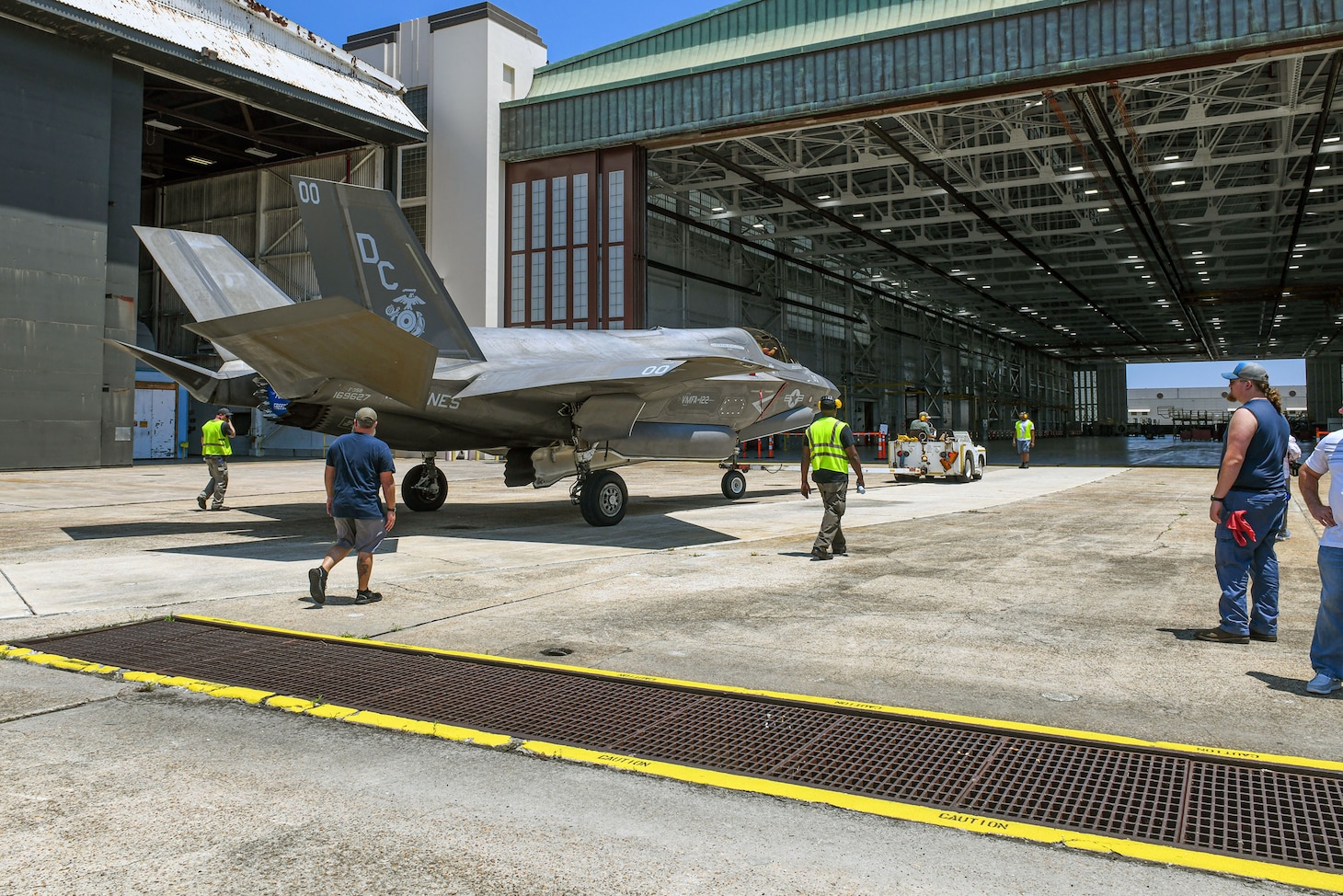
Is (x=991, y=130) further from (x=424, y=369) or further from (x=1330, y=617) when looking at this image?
(x=1330, y=617)

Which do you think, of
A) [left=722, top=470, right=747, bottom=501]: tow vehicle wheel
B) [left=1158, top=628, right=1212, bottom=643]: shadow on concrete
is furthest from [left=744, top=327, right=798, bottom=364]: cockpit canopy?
[left=1158, top=628, right=1212, bottom=643]: shadow on concrete

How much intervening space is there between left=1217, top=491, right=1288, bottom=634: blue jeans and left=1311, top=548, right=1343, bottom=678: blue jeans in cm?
100

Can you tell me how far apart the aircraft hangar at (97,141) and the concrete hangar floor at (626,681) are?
60.3 feet

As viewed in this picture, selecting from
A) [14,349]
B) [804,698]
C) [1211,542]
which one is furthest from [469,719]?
Answer: [14,349]

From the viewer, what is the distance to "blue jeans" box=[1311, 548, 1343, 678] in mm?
4680

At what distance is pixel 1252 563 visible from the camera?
236 inches

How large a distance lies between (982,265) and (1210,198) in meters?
14.3

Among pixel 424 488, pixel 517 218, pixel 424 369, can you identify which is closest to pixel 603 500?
pixel 424 369

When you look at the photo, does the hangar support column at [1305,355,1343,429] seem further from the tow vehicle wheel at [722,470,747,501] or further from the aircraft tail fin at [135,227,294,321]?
the aircraft tail fin at [135,227,294,321]

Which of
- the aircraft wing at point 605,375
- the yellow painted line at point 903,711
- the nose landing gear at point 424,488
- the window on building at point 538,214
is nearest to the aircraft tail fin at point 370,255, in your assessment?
the aircraft wing at point 605,375

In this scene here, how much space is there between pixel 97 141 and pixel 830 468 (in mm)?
28227

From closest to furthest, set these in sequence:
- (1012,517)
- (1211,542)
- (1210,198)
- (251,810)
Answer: (251,810), (1211,542), (1012,517), (1210,198)

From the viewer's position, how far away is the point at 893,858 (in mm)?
2967

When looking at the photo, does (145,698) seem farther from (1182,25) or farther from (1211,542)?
(1182,25)
